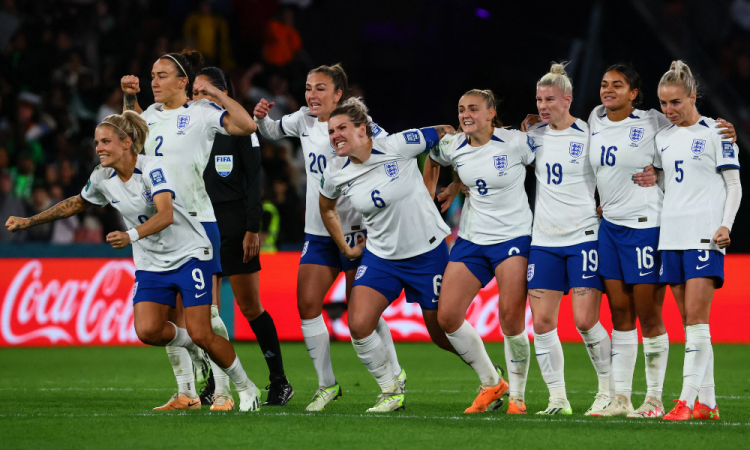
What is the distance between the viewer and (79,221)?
14.2 m

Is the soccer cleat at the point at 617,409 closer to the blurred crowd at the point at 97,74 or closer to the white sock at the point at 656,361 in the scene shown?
the white sock at the point at 656,361

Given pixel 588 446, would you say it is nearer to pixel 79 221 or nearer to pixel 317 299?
pixel 317 299

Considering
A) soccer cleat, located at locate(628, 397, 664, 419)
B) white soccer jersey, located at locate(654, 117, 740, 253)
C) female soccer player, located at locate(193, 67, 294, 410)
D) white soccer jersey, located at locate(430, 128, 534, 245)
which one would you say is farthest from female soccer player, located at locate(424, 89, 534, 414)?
female soccer player, located at locate(193, 67, 294, 410)

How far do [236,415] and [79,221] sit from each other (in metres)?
8.34

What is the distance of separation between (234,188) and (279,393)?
1.65 m

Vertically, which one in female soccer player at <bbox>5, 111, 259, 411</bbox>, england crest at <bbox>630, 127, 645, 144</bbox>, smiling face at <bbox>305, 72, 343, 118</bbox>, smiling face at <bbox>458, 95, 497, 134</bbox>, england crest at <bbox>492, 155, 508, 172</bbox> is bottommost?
female soccer player at <bbox>5, 111, 259, 411</bbox>

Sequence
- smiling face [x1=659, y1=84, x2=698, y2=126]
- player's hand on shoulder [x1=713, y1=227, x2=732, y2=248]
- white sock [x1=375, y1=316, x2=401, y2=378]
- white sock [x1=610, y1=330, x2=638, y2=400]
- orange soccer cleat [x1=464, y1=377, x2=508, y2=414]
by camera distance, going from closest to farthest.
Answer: player's hand on shoulder [x1=713, y1=227, x2=732, y2=248], smiling face [x1=659, y1=84, x2=698, y2=126], white sock [x1=610, y1=330, x2=638, y2=400], orange soccer cleat [x1=464, y1=377, x2=508, y2=414], white sock [x1=375, y1=316, x2=401, y2=378]

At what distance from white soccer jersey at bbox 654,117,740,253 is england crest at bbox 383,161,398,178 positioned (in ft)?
5.81

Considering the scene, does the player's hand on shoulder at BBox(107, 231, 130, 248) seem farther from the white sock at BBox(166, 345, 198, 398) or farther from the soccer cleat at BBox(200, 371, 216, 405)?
the soccer cleat at BBox(200, 371, 216, 405)

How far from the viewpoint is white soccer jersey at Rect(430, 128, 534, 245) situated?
6711 mm

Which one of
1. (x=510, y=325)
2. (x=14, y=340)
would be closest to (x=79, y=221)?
(x=14, y=340)

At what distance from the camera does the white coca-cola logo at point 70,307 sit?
12.9 meters

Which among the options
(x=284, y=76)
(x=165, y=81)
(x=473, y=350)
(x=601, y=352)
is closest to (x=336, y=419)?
(x=473, y=350)

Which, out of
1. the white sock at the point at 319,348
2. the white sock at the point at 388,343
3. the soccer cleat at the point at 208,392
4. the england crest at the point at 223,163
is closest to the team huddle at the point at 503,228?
the white sock at the point at 319,348
